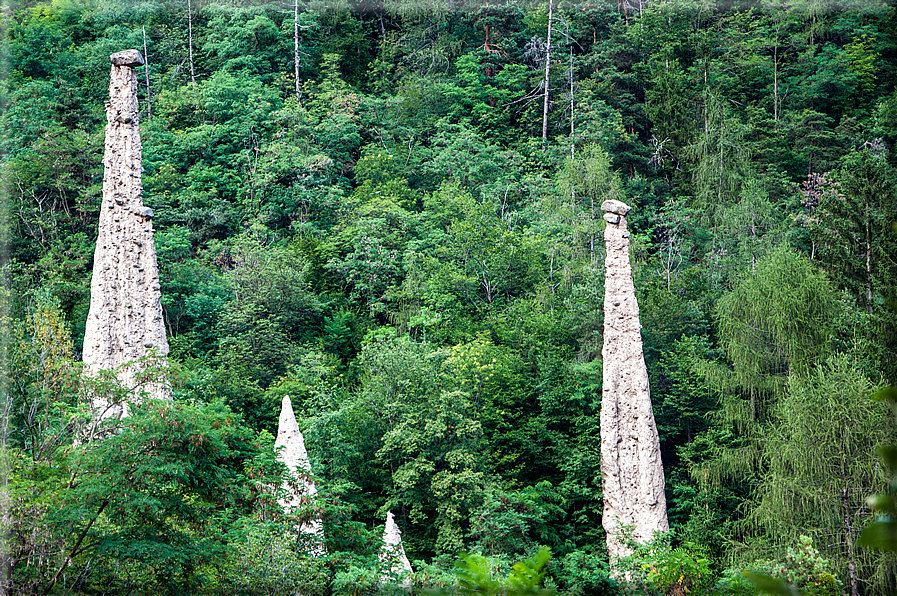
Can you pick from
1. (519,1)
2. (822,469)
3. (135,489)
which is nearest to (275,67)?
(519,1)

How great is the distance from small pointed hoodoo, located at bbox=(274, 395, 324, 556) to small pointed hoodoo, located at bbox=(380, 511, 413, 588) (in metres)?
1.07

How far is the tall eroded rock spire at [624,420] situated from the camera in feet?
66.0

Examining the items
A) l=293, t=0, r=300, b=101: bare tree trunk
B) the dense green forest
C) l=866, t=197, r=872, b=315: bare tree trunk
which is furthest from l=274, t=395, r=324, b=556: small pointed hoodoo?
l=293, t=0, r=300, b=101: bare tree trunk

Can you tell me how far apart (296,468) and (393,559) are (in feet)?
7.28

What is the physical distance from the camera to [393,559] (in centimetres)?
1435

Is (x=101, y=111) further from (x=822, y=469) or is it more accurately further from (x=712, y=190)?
(x=822, y=469)

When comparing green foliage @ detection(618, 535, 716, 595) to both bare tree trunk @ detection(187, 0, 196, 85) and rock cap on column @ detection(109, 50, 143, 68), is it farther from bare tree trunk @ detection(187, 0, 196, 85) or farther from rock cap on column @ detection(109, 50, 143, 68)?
bare tree trunk @ detection(187, 0, 196, 85)

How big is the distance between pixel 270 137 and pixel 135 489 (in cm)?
2465

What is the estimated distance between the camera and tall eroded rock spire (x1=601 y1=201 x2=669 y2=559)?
20125mm

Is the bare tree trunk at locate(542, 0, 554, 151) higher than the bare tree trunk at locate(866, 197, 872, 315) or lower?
higher

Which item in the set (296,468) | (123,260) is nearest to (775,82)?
(123,260)

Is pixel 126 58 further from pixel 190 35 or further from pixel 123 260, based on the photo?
pixel 190 35

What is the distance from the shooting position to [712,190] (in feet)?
107

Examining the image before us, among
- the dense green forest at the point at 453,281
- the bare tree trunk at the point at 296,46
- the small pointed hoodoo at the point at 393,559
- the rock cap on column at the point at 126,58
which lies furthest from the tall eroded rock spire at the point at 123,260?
the bare tree trunk at the point at 296,46
